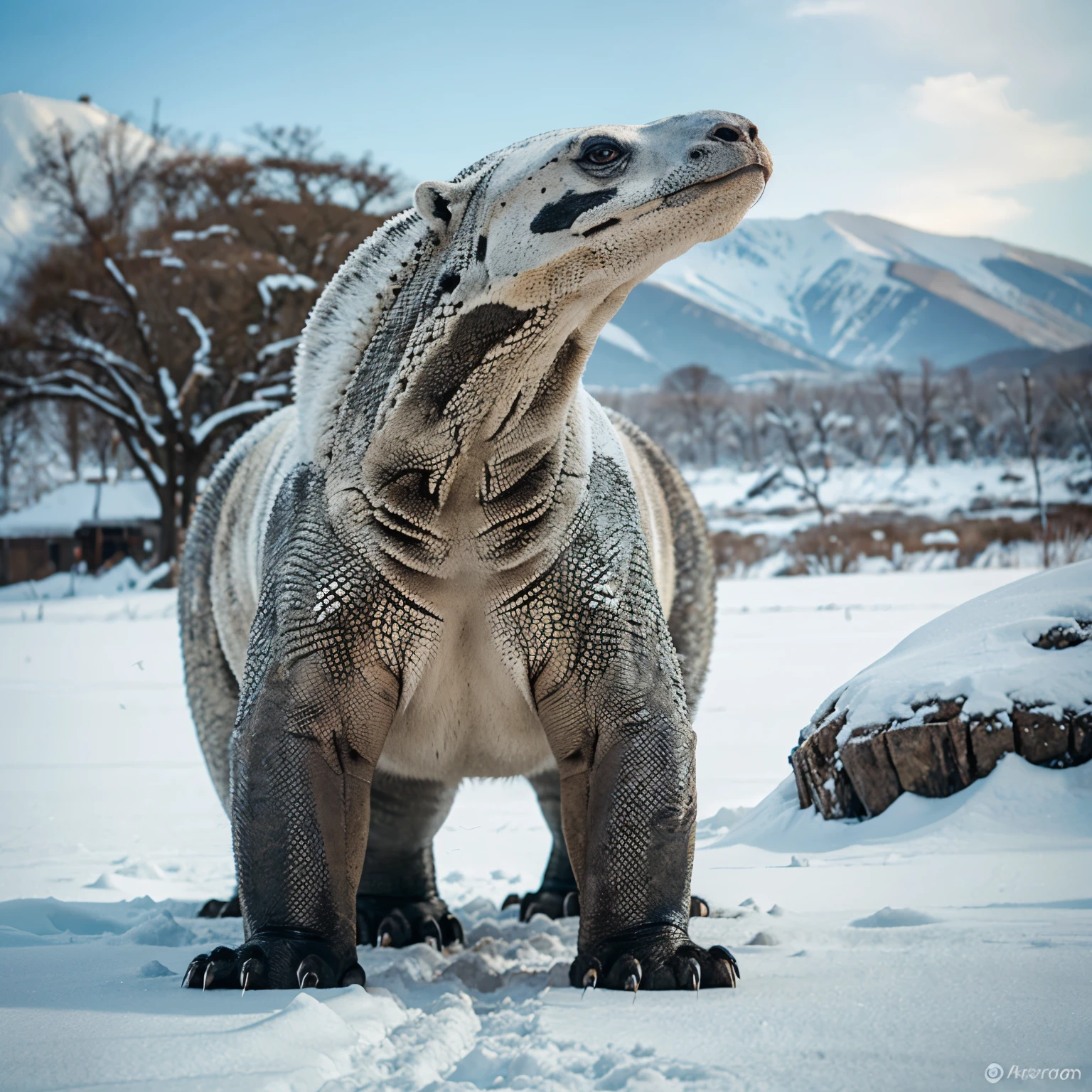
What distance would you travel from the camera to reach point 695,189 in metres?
2.28

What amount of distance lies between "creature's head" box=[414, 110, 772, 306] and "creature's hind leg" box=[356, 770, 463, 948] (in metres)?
1.77

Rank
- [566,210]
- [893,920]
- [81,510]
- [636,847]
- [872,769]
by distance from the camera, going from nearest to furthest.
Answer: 1. [566,210]
2. [636,847]
3. [893,920]
4. [872,769]
5. [81,510]

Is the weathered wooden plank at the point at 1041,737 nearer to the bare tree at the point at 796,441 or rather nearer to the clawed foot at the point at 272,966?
the clawed foot at the point at 272,966

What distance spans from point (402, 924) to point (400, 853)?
0.95ft

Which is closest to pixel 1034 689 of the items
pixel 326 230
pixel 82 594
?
pixel 82 594

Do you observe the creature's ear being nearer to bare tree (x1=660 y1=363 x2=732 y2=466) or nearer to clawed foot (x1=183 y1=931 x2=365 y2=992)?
clawed foot (x1=183 y1=931 x2=365 y2=992)

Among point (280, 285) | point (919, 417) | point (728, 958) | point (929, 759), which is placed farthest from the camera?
point (919, 417)

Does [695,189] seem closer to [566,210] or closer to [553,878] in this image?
[566,210]

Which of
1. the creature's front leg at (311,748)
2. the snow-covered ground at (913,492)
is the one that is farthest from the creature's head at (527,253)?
the snow-covered ground at (913,492)

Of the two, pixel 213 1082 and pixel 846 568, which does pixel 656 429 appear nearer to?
pixel 846 568

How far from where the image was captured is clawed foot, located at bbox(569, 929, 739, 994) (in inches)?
96.4

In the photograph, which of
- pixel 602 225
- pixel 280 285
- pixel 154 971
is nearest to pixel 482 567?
pixel 602 225

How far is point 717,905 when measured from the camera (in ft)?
11.3

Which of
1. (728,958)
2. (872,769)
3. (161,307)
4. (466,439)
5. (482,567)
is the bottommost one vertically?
(728,958)
